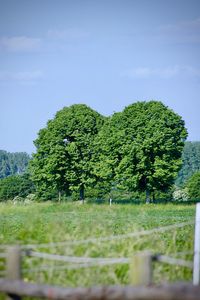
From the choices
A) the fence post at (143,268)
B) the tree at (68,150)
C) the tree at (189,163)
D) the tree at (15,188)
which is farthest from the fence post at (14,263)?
the tree at (189,163)

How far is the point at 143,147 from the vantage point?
59125 millimetres

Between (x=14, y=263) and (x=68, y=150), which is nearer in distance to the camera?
(x=14, y=263)

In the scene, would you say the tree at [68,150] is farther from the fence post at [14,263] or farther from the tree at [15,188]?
the fence post at [14,263]

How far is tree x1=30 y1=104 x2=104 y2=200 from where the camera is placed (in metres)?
63.8

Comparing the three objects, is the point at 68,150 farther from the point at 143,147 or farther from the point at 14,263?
the point at 14,263

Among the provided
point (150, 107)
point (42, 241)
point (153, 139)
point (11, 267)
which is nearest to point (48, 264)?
point (42, 241)

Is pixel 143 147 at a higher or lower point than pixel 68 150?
higher

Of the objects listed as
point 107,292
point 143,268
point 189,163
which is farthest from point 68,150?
point 189,163

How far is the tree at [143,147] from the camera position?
58.5 meters

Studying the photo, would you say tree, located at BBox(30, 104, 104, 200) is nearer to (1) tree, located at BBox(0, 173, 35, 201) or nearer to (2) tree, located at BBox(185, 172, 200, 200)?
(2) tree, located at BBox(185, 172, 200, 200)

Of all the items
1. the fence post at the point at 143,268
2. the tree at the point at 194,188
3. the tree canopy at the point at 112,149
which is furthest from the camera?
the tree at the point at 194,188

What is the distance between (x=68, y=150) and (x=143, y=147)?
9120mm

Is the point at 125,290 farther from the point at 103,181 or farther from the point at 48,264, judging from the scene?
the point at 103,181

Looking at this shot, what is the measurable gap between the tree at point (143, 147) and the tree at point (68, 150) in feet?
7.59
